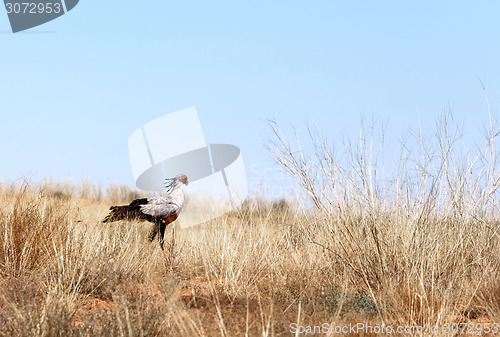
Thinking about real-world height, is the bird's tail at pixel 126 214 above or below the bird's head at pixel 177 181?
below

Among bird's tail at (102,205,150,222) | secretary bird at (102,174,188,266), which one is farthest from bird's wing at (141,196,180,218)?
bird's tail at (102,205,150,222)

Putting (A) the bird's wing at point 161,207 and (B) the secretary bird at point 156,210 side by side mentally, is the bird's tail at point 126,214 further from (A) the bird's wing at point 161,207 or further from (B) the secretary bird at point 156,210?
(A) the bird's wing at point 161,207

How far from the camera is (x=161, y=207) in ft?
25.4

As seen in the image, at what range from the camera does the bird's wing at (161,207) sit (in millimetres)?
7711

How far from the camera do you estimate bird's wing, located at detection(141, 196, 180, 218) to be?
7.71 metres

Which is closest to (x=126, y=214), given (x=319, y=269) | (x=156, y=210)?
(x=156, y=210)

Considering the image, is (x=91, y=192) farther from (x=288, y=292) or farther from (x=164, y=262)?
(x=288, y=292)

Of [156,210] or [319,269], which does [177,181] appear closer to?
[156,210]

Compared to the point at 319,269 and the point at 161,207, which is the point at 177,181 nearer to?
the point at 161,207

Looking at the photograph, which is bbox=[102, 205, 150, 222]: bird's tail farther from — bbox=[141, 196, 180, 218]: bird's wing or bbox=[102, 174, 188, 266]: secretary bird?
bbox=[141, 196, 180, 218]: bird's wing

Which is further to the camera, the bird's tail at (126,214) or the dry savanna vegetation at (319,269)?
the bird's tail at (126,214)

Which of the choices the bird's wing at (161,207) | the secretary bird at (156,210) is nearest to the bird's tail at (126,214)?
the secretary bird at (156,210)

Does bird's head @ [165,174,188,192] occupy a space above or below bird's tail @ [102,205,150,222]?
above

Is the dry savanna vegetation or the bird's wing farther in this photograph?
the bird's wing
